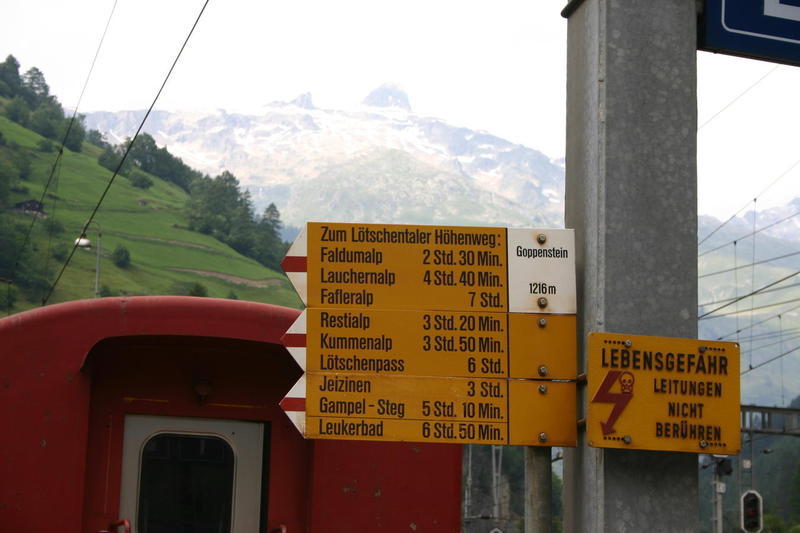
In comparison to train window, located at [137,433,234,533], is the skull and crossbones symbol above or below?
above

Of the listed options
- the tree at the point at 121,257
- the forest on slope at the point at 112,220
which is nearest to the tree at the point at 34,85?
the forest on slope at the point at 112,220

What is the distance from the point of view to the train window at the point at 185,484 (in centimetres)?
714

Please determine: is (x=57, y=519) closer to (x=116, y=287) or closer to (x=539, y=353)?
(x=539, y=353)

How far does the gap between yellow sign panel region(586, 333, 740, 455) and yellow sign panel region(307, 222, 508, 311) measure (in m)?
0.52

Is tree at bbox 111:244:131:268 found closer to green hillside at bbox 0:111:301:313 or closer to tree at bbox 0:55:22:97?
green hillside at bbox 0:111:301:313

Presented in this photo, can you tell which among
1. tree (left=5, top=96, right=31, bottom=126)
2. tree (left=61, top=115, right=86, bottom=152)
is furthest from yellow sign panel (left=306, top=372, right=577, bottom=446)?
tree (left=5, top=96, right=31, bottom=126)

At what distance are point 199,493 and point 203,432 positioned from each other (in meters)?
0.39

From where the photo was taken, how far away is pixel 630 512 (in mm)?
4129

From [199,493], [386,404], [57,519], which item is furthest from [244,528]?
[386,404]

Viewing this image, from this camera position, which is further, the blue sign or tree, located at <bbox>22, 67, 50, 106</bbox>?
tree, located at <bbox>22, 67, 50, 106</bbox>

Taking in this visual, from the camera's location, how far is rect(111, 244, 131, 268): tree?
12275 cm

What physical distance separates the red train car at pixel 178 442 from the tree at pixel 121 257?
118973 mm

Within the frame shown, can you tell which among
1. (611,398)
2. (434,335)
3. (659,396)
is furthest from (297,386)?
(659,396)

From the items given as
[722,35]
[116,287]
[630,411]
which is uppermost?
[116,287]
